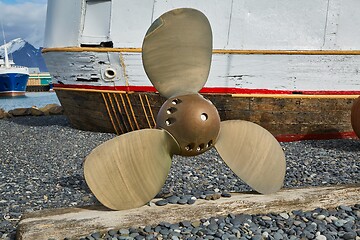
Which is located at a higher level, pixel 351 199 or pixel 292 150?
pixel 351 199

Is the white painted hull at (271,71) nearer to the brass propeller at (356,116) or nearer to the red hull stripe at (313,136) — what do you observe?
the brass propeller at (356,116)

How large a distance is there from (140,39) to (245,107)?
286 cm

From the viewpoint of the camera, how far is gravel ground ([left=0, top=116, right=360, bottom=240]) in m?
3.88

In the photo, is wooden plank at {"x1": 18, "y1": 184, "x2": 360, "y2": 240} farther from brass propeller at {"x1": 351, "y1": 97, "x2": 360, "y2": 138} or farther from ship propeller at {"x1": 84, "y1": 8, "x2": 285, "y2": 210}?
brass propeller at {"x1": 351, "y1": 97, "x2": 360, "y2": 138}

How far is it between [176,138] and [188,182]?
2.24m

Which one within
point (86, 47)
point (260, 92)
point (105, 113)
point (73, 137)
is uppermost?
point (86, 47)

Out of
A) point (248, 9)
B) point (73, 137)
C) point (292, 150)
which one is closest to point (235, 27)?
point (248, 9)

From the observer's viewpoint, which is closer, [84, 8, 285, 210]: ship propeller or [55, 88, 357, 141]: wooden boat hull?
[84, 8, 285, 210]: ship propeller

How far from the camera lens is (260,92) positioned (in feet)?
31.3

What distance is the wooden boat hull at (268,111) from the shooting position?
9.59 meters

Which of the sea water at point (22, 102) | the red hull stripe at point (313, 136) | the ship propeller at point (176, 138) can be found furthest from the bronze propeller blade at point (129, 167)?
the sea water at point (22, 102)

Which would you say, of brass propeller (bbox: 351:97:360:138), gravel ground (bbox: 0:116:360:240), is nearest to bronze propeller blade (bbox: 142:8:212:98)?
gravel ground (bbox: 0:116:360:240)

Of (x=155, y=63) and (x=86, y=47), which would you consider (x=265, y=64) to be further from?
(x=155, y=63)

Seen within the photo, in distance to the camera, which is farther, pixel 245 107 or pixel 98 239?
pixel 245 107
